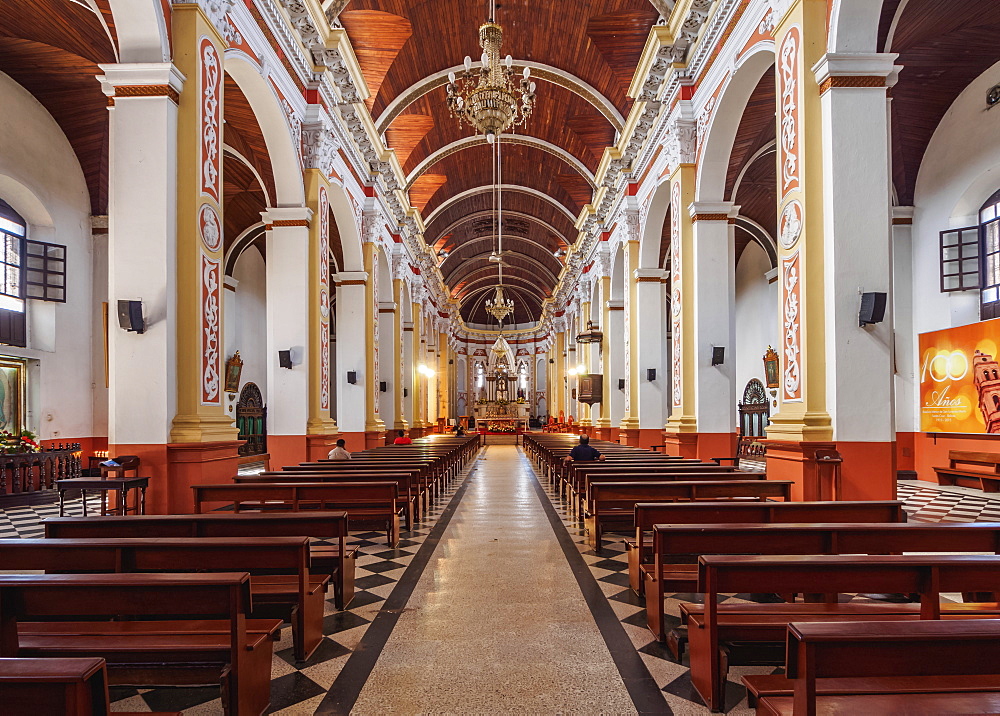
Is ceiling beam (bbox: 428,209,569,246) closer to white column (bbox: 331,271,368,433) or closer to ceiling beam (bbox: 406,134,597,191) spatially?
ceiling beam (bbox: 406,134,597,191)

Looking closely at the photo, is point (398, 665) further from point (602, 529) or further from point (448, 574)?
point (602, 529)

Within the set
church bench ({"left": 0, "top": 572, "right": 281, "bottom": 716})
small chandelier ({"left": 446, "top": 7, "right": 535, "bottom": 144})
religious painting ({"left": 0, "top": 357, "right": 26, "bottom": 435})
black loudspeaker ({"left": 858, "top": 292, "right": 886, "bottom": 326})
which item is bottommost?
church bench ({"left": 0, "top": 572, "right": 281, "bottom": 716})

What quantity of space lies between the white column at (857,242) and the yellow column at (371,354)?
9798 millimetres

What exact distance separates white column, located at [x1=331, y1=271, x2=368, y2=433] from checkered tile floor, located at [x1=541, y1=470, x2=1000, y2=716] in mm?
5323

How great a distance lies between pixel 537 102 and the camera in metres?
16.5

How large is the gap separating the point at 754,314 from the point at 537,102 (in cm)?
916

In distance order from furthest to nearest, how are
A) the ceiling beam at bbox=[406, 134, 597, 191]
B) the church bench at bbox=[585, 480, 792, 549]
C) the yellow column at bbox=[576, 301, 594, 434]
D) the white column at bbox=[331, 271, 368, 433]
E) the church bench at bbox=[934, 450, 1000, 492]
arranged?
the yellow column at bbox=[576, 301, 594, 434] < the ceiling beam at bbox=[406, 134, 597, 191] < the white column at bbox=[331, 271, 368, 433] < the church bench at bbox=[934, 450, 1000, 492] < the church bench at bbox=[585, 480, 792, 549]

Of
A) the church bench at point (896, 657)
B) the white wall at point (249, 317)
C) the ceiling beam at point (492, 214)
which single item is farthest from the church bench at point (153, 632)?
the ceiling beam at point (492, 214)

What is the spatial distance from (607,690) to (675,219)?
28.3 feet

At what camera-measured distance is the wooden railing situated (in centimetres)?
993

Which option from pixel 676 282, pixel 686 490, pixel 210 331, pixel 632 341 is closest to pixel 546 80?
pixel 632 341

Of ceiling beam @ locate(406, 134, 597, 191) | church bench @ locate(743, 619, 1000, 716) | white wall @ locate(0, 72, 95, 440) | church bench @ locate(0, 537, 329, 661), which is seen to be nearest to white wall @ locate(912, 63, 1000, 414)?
ceiling beam @ locate(406, 134, 597, 191)

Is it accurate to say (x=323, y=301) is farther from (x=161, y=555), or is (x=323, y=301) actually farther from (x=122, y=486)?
(x=161, y=555)

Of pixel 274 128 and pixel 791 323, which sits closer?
pixel 791 323
